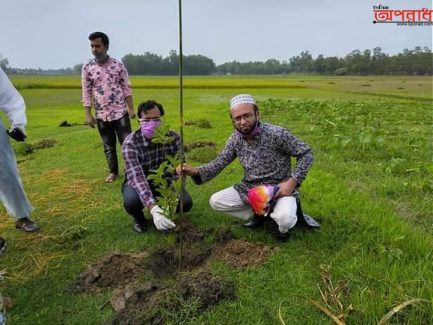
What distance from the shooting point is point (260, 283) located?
119 inches

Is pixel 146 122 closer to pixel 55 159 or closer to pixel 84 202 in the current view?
pixel 84 202

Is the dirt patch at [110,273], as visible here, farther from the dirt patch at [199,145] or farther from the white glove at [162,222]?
the dirt patch at [199,145]

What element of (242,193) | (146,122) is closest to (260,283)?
(242,193)

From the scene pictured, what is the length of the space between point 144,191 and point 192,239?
0.65 meters

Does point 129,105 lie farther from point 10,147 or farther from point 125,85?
point 10,147

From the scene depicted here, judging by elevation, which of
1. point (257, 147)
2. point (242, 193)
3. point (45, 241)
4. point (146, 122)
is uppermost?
point (146, 122)

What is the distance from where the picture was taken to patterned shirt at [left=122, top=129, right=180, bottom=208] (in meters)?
3.80

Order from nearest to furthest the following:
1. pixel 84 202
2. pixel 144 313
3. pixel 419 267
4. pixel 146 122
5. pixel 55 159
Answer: pixel 144 313 < pixel 419 267 < pixel 146 122 < pixel 84 202 < pixel 55 159

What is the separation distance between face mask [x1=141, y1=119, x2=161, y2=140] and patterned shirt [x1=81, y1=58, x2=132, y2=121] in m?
2.11

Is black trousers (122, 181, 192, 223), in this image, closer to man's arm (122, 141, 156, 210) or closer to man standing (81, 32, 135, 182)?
man's arm (122, 141, 156, 210)

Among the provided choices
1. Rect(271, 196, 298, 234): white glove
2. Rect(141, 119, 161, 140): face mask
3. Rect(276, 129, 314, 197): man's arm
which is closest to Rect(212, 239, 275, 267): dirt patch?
Rect(271, 196, 298, 234): white glove

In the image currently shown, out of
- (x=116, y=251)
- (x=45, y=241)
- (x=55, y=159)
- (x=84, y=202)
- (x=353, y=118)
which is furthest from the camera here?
(x=353, y=118)

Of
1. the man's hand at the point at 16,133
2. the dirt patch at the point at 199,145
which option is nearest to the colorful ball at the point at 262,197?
the man's hand at the point at 16,133

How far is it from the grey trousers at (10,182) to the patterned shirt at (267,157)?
192 cm
